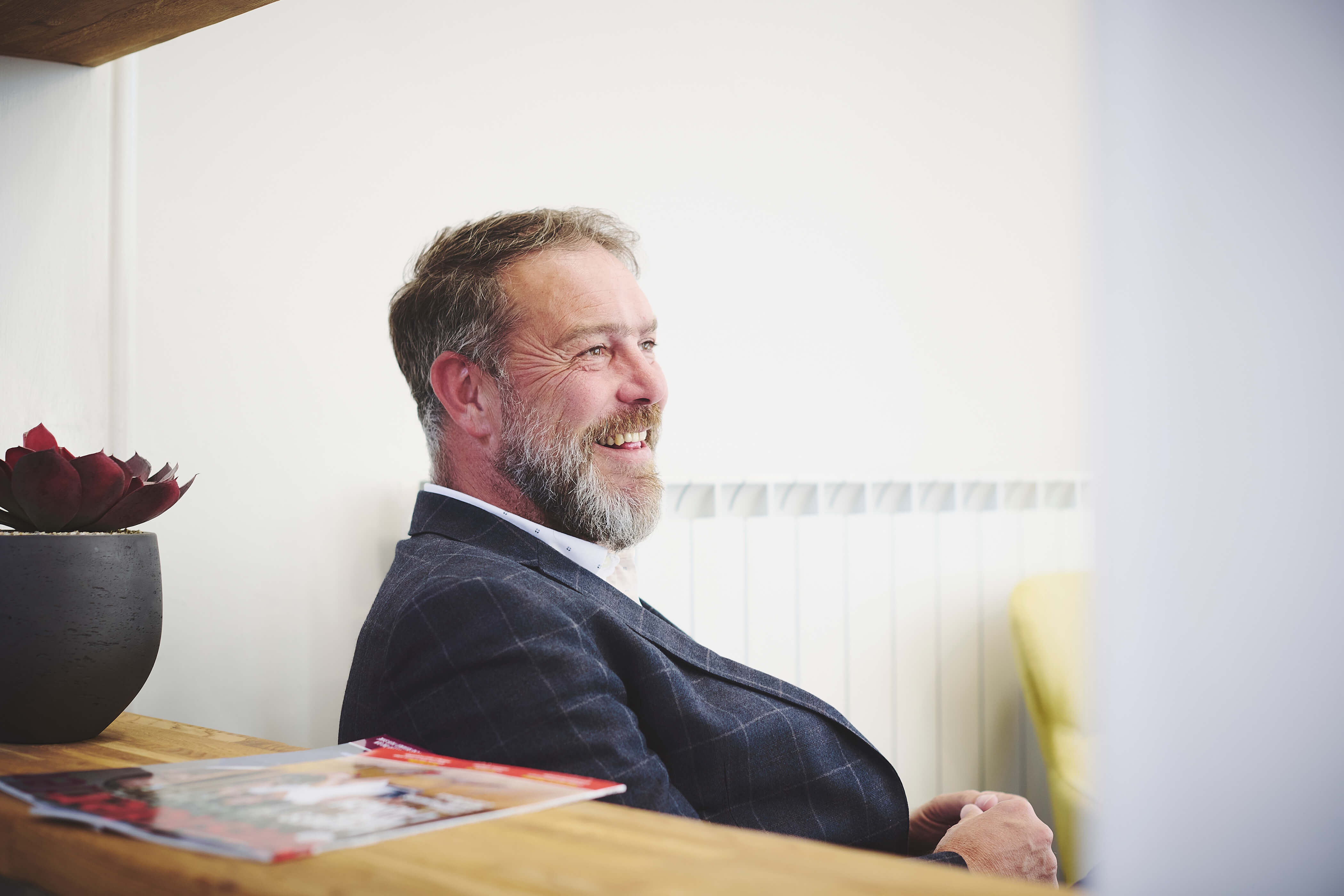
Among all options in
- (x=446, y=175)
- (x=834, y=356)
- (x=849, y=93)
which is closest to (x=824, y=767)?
(x=446, y=175)

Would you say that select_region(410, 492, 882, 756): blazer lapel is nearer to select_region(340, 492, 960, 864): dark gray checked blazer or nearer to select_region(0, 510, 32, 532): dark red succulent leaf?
select_region(340, 492, 960, 864): dark gray checked blazer

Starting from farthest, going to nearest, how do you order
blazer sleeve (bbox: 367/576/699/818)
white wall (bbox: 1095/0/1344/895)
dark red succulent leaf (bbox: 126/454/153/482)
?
dark red succulent leaf (bbox: 126/454/153/482)
blazer sleeve (bbox: 367/576/699/818)
white wall (bbox: 1095/0/1344/895)

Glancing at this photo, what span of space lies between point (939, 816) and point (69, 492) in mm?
969

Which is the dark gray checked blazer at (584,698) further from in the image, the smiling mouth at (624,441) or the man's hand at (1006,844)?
the smiling mouth at (624,441)

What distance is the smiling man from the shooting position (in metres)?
0.80

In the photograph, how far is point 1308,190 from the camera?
344 mm

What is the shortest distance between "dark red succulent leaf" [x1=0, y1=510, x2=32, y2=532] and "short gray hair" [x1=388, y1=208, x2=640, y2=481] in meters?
0.45

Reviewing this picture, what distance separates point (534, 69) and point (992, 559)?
1.26 meters

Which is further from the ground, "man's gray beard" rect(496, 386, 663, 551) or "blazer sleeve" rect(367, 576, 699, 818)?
"man's gray beard" rect(496, 386, 663, 551)

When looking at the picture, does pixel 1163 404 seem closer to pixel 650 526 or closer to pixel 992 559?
pixel 650 526

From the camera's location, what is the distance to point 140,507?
2.84 ft

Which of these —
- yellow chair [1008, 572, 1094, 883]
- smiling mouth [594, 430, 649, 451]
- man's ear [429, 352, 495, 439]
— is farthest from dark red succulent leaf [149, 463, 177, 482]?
yellow chair [1008, 572, 1094, 883]

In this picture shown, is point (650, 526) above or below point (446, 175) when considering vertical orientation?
below

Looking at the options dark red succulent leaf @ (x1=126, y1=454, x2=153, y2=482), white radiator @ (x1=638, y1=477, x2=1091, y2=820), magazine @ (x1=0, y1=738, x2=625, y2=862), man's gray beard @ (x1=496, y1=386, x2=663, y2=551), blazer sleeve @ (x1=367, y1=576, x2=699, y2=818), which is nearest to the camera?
magazine @ (x1=0, y1=738, x2=625, y2=862)
